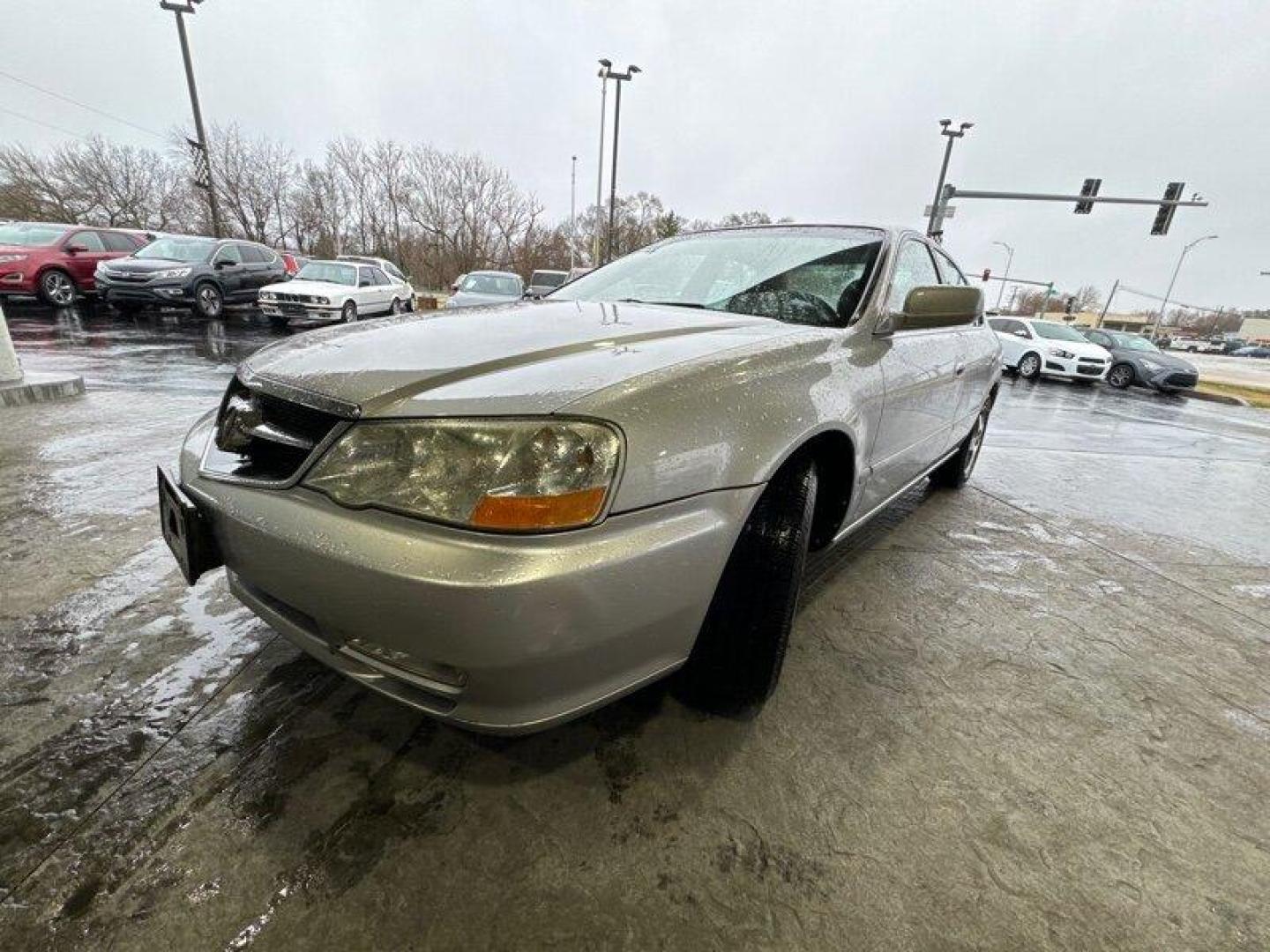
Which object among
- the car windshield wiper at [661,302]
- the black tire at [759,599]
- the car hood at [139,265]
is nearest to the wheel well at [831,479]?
the black tire at [759,599]

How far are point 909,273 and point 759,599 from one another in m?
1.73

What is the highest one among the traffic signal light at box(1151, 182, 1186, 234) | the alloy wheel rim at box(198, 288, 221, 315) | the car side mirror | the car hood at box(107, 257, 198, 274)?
the traffic signal light at box(1151, 182, 1186, 234)

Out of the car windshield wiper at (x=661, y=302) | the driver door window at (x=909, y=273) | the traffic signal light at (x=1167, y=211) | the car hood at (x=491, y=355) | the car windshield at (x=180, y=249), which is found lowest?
the car windshield at (x=180, y=249)

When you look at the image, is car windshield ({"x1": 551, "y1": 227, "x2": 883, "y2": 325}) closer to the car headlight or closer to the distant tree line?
the car headlight

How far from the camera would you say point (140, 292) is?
10102mm

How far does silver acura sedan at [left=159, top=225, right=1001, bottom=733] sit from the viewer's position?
1073 millimetres

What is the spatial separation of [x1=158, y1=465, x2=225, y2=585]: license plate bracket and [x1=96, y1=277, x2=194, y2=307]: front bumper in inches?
459

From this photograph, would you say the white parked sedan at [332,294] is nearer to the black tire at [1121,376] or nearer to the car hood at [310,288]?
the car hood at [310,288]

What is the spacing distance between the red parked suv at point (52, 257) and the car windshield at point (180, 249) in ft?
2.91

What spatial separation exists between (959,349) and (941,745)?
6.55 ft

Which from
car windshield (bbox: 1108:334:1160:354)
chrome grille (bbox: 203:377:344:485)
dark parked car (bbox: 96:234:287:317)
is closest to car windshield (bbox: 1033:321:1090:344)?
car windshield (bbox: 1108:334:1160:354)

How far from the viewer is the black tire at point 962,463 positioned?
3836mm

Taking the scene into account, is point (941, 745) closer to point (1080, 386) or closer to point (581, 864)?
point (581, 864)

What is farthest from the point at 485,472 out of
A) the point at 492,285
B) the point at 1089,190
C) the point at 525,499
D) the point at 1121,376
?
the point at 1089,190
